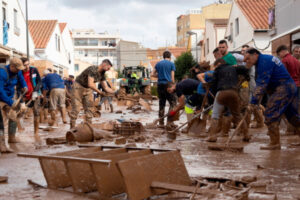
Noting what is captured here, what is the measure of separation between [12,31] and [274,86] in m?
21.5

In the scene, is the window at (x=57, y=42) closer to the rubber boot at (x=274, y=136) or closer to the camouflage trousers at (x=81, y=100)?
the camouflage trousers at (x=81, y=100)

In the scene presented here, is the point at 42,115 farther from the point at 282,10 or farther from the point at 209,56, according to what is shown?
the point at 209,56

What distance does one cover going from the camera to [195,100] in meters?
10.7

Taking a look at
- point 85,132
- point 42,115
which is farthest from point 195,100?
point 42,115

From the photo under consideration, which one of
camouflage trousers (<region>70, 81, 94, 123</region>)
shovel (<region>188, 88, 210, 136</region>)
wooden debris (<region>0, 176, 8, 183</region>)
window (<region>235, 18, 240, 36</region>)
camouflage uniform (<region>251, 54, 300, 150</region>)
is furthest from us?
window (<region>235, 18, 240, 36</region>)

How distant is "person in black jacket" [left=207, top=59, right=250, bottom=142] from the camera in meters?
8.42

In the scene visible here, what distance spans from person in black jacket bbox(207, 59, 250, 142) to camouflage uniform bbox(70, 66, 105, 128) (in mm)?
3232

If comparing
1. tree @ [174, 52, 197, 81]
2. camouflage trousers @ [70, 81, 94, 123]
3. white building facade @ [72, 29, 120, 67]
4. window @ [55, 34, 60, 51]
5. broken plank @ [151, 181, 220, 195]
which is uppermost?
white building facade @ [72, 29, 120, 67]

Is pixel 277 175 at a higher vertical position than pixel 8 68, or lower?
lower

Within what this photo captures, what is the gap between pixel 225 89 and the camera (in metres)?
8.41

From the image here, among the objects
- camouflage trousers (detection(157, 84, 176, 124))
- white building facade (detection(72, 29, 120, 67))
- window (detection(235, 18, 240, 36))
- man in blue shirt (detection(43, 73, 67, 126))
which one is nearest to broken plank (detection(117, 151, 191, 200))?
camouflage trousers (detection(157, 84, 176, 124))

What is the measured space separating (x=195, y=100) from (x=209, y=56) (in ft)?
109

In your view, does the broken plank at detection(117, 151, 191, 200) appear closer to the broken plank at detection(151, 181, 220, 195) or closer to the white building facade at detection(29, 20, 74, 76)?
the broken plank at detection(151, 181, 220, 195)

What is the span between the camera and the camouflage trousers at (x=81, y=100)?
11094mm
